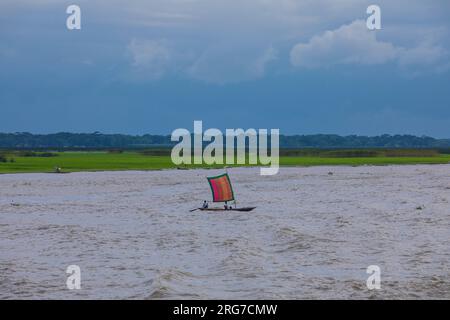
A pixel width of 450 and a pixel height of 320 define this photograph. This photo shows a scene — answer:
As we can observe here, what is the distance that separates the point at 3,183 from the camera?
51.8 meters

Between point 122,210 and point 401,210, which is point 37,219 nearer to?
point 122,210

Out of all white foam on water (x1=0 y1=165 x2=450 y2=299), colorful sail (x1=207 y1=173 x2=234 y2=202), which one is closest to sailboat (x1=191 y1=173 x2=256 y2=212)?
colorful sail (x1=207 y1=173 x2=234 y2=202)

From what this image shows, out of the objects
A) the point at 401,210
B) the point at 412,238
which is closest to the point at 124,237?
the point at 412,238

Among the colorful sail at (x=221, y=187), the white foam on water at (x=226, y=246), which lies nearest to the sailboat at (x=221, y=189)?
the colorful sail at (x=221, y=187)

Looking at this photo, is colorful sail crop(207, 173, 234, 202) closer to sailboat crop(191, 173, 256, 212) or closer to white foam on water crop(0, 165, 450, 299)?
sailboat crop(191, 173, 256, 212)

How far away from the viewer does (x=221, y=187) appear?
32.8 m

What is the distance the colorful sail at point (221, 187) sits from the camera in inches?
1268

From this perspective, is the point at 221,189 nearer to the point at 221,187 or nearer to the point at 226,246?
the point at 221,187

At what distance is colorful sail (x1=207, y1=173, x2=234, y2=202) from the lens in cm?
3222

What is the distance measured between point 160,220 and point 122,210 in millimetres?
4761

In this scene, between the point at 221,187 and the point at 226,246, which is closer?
the point at 226,246

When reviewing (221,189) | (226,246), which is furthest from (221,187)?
(226,246)

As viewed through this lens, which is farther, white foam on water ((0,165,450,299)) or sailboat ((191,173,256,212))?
sailboat ((191,173,256,212))

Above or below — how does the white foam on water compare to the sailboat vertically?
below
